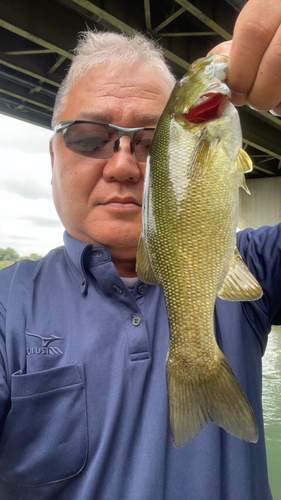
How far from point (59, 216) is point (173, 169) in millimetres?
1042

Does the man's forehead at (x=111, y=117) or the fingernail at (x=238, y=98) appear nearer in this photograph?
the fingernail at (x=238, y=98)

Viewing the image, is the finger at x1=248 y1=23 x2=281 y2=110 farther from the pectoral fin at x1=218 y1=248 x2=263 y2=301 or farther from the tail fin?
the tail fin

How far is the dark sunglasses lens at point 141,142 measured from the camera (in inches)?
65.1

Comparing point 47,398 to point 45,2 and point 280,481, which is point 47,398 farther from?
point 45,2

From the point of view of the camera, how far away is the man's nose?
5.22 feet

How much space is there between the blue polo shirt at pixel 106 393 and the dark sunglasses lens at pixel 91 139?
47cm

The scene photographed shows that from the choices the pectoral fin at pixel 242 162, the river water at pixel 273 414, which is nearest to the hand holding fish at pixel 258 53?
the pectoral fin at pixel 242 162

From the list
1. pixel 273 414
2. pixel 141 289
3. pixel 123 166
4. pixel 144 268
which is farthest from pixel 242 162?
pixel 273 414

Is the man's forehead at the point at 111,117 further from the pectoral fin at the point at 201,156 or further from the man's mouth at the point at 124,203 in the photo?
the pectoral fin at the point at 201,156

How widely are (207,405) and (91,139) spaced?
1.29 meters

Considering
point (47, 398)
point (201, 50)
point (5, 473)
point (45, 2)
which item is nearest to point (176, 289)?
point (47, 398)

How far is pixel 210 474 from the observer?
128 cm

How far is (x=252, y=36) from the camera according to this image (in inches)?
41.3

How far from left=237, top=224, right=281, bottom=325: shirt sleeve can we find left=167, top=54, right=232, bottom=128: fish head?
2.47 feet
